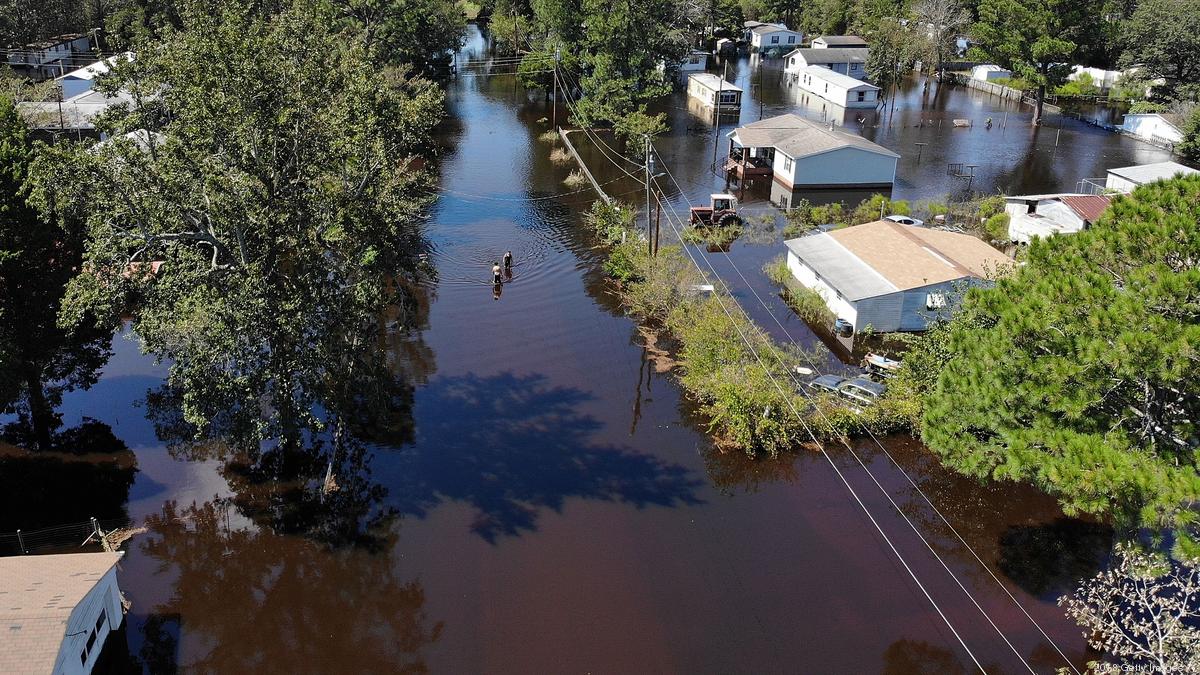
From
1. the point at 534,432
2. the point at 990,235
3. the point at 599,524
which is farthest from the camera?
the point at 990,235

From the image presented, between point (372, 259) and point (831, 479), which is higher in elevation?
point (372, 259)

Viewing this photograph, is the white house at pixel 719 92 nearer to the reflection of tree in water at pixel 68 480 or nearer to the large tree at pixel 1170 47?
the large tree at pixel 1170 47

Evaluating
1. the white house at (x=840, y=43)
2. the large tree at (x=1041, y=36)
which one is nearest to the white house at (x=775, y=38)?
the white house at (x=840, y=43)

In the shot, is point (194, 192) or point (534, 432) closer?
point (194, 192)

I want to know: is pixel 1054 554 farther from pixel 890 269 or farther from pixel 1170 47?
pixel 1170 47

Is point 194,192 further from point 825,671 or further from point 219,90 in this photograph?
point 825,671

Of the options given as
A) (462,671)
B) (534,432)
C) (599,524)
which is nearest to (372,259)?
(534,432)
